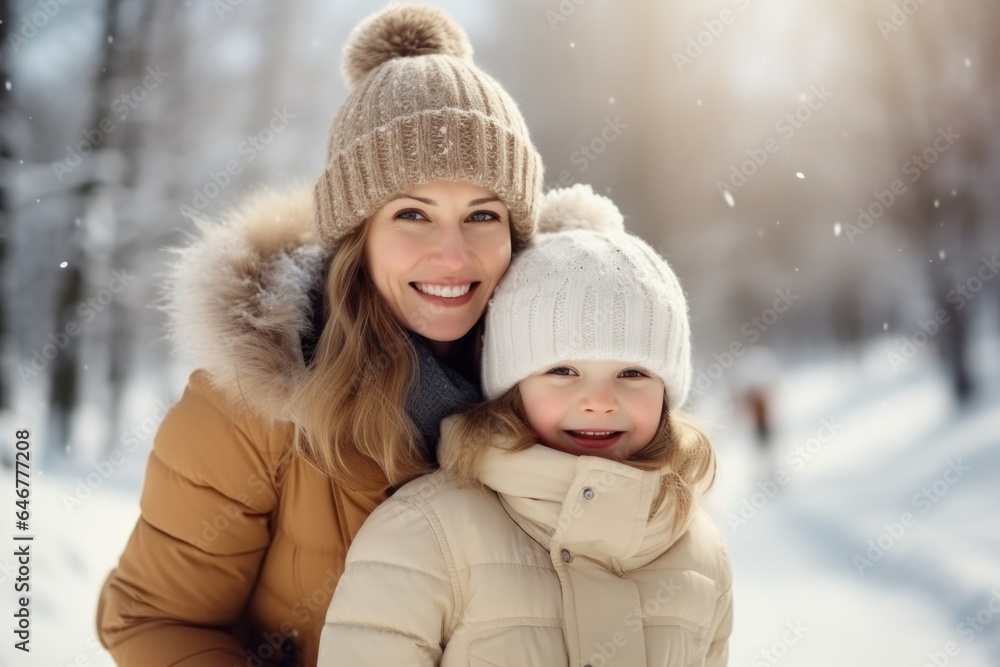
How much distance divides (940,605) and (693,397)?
3.19m

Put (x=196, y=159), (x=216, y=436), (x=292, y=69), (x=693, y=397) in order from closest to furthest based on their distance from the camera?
1. (x=216, y=436)
2. (x=693, y=397)
3. (x=196, y=159)
4. (x=292, y=69)

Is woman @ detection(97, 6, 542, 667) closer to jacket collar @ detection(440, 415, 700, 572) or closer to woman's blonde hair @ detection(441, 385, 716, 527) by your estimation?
woman's blonde hair @ detection(441, 385, 716, 527)

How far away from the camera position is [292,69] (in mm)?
10641

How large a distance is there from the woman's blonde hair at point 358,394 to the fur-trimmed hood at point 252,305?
0.07 metres

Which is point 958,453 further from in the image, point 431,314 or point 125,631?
point 125,631

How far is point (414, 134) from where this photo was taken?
6.80 feet

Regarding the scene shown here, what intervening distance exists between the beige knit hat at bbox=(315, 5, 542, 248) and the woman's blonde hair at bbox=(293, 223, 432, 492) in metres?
0.16

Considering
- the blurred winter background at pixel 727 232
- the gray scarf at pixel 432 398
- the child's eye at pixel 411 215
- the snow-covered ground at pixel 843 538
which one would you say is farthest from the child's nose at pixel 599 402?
the blurred winter background at pixel 727 232

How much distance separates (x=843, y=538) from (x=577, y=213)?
4568 millimetres

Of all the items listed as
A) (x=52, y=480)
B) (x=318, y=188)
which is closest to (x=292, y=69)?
(x=52, y=480)

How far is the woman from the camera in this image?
6.80 ft

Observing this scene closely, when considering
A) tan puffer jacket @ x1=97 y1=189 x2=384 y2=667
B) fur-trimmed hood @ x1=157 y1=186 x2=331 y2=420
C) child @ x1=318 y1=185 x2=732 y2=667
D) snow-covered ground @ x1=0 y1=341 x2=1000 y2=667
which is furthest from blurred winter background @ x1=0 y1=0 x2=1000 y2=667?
child @ x1=318 y1=185 x2=732 y2=667

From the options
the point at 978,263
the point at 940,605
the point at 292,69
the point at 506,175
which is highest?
the point at 292,69

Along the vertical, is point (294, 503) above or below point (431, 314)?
below
